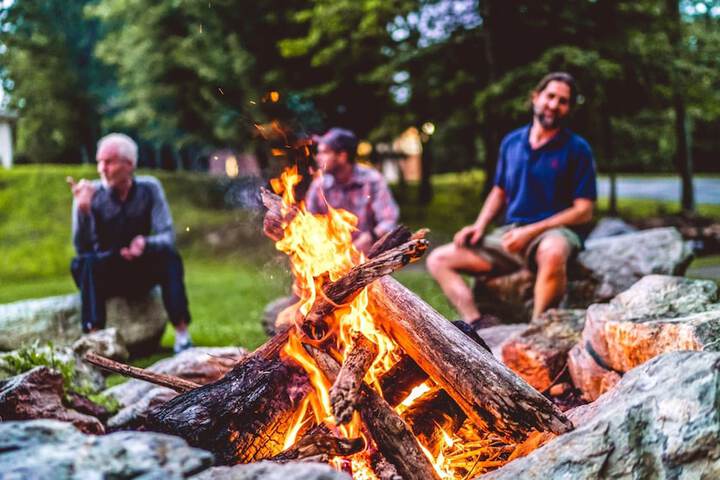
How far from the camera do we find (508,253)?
17.3 feet

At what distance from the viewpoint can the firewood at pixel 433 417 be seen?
2.78 metres

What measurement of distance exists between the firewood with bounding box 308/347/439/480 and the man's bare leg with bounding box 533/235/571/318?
2.47 m

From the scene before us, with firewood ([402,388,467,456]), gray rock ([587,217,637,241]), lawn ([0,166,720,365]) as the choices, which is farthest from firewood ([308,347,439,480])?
gray rock ([587,217,637,241])

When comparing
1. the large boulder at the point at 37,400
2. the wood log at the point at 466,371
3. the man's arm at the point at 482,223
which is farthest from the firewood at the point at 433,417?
the man's arm at the point at 482,223

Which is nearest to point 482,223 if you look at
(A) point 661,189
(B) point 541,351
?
(B) point 541,351

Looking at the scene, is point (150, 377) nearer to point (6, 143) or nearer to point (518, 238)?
point (518, 238)

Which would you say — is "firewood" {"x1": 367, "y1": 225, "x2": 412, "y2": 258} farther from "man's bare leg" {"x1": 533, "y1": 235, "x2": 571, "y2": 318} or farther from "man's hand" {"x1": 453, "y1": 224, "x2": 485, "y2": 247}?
"man's hand" {"x1": 453, "y1": 224, "x2": 485, "y2": 247}

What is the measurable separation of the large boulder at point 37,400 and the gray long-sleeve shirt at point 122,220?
235 centimetres

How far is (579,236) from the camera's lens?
16.4 feet

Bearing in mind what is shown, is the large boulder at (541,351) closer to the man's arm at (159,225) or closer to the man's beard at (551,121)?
the man's beard at (551,121)

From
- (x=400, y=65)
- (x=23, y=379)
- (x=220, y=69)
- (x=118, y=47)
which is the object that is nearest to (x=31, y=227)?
(x=118, y=47)

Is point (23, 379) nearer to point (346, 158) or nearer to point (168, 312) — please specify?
point (168, 312)

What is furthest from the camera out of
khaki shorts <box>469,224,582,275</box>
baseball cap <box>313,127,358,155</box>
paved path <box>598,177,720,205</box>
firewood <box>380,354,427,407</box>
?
paved path <box>598,177,720,205</box>

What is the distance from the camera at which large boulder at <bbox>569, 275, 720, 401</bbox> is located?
2.82m
